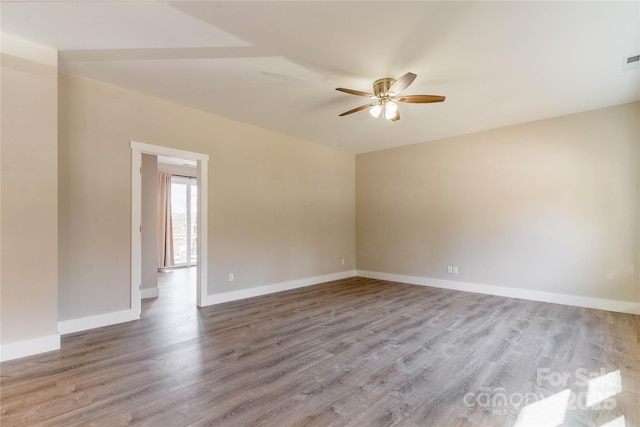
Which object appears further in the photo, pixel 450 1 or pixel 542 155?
pixel 542 155

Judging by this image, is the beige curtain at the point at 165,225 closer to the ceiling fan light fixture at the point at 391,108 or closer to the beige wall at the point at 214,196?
the beige wall at the point at 214,196

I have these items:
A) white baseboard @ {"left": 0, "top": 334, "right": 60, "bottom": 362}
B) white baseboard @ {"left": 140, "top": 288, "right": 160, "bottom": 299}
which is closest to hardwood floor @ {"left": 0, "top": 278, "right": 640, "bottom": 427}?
white baseboard @ {"left": 0, "top": 334, "right": 60, "bottom": 362}

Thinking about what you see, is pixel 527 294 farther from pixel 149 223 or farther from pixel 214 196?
pixel 149 223

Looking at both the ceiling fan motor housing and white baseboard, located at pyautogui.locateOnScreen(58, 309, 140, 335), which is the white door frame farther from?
the ceiling fan motor housing

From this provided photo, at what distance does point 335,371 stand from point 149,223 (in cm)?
412

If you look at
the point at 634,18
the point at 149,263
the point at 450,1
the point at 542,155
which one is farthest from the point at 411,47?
the point at 149,263

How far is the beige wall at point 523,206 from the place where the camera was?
3.96 metres

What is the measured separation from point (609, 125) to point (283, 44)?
456cm

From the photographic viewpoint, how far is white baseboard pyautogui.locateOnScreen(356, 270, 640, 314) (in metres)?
3.91

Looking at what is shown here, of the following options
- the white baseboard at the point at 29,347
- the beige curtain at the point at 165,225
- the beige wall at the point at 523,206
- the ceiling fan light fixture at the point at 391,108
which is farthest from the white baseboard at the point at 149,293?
the ceiling fan light fixture at the point at 391,108

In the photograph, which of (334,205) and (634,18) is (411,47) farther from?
(334,205)

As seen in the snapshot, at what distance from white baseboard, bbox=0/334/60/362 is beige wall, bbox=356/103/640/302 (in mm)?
5261

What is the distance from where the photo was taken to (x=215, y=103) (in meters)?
3.92

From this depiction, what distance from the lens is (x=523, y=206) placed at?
4.65 meters
